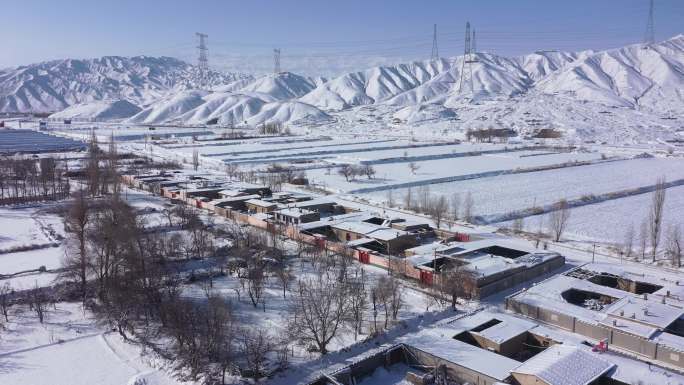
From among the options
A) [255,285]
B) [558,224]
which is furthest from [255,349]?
[558,224]

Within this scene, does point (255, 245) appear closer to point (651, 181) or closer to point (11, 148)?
point (651, 181)

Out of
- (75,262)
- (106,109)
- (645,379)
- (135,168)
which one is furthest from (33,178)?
(106,109)

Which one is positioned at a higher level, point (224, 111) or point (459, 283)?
point (224, 111)

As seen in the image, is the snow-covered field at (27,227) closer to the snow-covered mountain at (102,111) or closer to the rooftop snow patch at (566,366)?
the rooftop snow patch at (566,366)

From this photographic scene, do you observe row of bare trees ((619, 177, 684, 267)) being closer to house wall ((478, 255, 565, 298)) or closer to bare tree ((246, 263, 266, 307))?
house wall ((478, 255, 565, 298))

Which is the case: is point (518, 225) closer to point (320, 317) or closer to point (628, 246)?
point (628, 246)

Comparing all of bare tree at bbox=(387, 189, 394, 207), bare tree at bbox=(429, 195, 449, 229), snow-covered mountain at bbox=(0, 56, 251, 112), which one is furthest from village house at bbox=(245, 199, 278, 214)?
snow-covered mountain at bbox=(0, 56, 251, 112)

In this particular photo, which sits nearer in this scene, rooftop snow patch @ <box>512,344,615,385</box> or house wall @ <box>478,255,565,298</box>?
rooftop snow patch @ <box>512,344,615,385</box>
